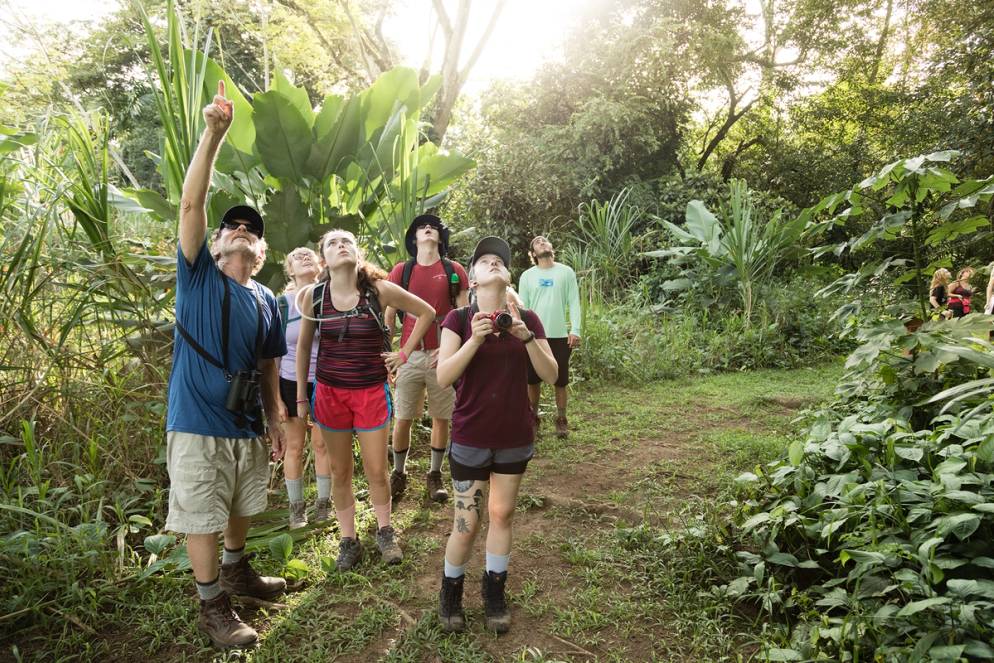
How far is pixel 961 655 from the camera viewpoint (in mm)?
1794

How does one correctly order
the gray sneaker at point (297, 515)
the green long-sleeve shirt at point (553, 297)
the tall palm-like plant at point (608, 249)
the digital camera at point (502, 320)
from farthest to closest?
1. the tall palm-like plant at point (608, 249)
2. the green long-sleeve shirt at point (553, 297)
3. the gray sneaker at point (297, 515)
4. the digital camera at point (502, 320)

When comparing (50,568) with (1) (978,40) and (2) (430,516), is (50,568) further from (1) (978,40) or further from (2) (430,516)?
(1) (978,40)

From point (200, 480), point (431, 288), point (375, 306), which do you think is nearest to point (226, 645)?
point (200, 480)

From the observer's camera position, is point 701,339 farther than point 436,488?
Yes

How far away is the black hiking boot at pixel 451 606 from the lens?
101 inches

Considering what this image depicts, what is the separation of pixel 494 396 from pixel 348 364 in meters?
0.95

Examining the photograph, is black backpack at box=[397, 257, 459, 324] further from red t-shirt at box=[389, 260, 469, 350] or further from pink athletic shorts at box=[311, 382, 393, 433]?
pink athletic shorts at box=[311, 382, 393, 433]

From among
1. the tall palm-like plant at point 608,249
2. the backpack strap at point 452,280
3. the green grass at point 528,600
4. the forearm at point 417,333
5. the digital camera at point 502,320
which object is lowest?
the green grass at point 528,600

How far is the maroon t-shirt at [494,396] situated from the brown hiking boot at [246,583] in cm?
123

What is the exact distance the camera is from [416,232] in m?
4.08

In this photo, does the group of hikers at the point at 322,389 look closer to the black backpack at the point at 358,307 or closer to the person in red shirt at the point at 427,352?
the black backpack at the point at 358,307

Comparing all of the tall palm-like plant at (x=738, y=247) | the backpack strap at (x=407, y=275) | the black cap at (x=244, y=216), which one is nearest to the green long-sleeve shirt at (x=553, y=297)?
the backpack strap at (x=407, y=275)

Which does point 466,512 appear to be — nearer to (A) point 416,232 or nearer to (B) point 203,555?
(B) point 203,555

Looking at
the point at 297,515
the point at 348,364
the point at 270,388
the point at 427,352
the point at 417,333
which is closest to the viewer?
the point at 270,388
